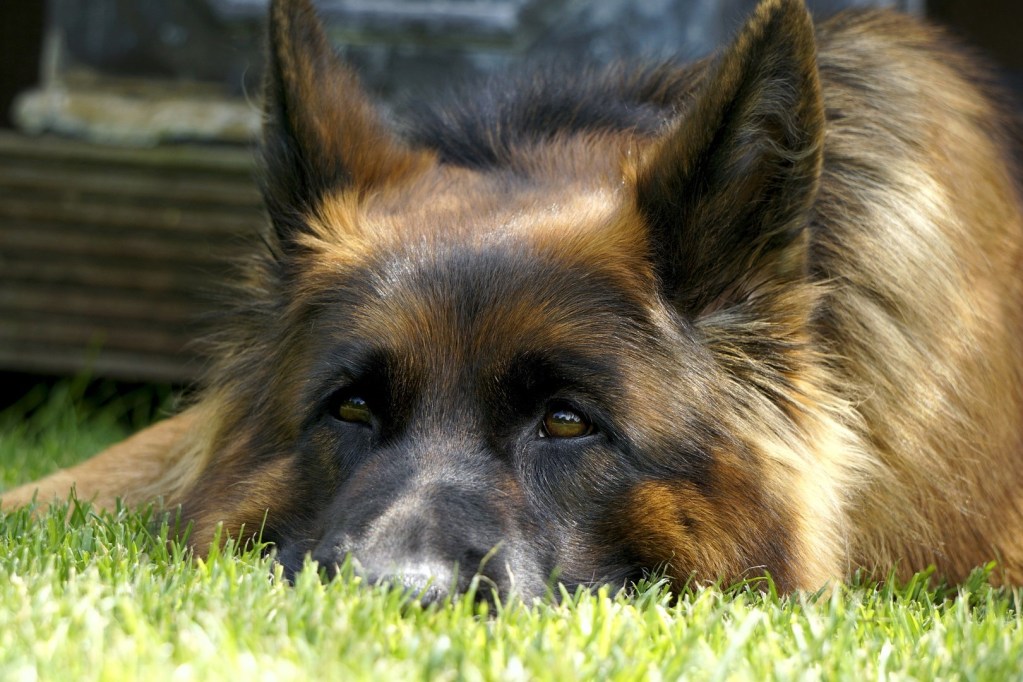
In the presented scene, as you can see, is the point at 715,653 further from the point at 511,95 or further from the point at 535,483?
the point at 511,95

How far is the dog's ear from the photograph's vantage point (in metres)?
3.39

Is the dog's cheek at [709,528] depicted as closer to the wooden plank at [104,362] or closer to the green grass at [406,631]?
the green grass at [406,631]

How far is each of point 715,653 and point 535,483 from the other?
74cm

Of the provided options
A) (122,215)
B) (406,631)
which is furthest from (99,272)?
(406,631)

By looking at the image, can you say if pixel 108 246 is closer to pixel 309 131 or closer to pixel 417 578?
pixel 309 131

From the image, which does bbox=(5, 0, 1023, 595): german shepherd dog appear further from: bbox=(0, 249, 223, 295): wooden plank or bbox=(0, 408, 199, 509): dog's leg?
bbox=(0, 249, 223, 295): wooden plank

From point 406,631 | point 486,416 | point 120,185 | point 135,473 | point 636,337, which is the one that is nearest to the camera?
point 406,631

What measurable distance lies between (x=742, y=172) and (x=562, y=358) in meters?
0.69

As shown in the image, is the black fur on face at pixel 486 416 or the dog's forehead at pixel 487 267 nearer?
the black fur on face at pixel 486 416

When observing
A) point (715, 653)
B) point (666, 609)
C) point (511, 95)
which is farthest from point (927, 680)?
point (511, 95)

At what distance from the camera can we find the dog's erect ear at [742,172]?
2.90 m

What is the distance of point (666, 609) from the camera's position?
2.55 metres

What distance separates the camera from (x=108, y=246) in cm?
700

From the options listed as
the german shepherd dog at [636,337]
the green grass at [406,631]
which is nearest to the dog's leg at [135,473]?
the german shepherd dog at [636,337]
